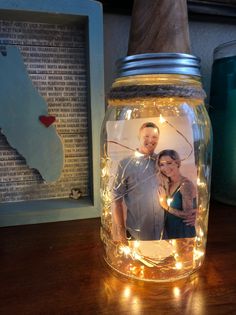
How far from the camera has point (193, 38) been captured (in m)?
0.58

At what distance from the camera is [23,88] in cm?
43

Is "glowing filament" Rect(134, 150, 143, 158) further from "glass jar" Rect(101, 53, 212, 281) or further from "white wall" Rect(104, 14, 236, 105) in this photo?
"white wall" Rect(104, 14, 236, 105)

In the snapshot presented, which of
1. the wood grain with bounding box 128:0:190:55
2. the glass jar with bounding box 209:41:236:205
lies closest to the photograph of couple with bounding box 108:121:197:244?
the wood grain with bounding box 128:0:190:55

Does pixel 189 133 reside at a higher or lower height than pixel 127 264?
higher

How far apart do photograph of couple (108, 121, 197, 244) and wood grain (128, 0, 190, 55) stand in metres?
0.11

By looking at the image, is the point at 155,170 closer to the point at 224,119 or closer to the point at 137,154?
the point at 137,154

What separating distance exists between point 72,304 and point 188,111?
0.80 ft

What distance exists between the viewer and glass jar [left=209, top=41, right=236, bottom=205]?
0.50 metres

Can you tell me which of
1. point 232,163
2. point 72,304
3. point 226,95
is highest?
point 226,95

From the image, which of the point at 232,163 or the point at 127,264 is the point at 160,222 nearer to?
the point at 127,264

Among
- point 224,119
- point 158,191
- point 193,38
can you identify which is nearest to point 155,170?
point 158,191

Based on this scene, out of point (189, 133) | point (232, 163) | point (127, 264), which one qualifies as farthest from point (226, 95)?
point (127, 264)

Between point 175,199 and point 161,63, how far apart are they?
0.15 meters

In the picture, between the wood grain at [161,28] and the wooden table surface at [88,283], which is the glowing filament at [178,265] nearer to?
the wooden table surface at [88,283]
